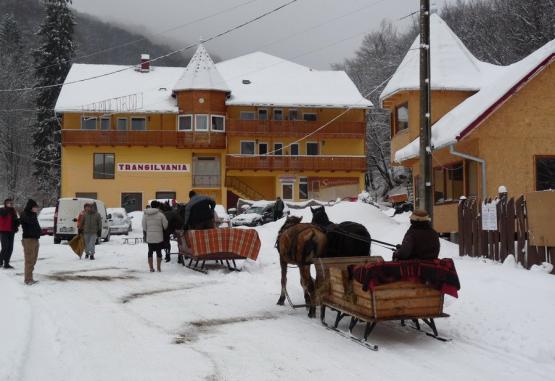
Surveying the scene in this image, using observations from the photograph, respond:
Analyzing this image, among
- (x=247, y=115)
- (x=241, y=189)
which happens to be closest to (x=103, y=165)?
(x=241, y=189)

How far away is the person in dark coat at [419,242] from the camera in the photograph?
330 inches

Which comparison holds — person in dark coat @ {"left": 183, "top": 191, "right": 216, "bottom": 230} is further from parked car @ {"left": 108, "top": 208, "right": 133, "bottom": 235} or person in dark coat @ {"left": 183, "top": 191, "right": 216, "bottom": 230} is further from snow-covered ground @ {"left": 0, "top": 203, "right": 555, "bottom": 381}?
parked car @ {"left": 108, "top": 208, "right": 133, "bottom": 235}

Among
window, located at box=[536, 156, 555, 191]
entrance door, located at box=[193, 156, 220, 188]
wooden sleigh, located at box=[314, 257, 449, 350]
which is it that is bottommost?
wooden sleigh, located at box=[314, 257, 449, 350]

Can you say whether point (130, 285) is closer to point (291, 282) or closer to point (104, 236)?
point (291, 282)

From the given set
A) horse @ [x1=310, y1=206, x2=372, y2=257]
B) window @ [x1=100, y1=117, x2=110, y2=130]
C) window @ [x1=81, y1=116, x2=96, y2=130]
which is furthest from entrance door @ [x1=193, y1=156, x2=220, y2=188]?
horse @ [x1=310, y1=206, x2=372, y2=257]

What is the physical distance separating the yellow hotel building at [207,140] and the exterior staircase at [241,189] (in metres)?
Result: 0.10

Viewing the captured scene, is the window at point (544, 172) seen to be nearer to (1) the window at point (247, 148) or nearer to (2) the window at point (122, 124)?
(1) the window at point (247, 148)

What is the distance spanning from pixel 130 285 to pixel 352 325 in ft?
22.5

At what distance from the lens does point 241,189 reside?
52.9 m

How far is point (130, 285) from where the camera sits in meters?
14.1

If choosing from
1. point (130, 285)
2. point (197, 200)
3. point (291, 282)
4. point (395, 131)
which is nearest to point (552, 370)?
point (291, 282)

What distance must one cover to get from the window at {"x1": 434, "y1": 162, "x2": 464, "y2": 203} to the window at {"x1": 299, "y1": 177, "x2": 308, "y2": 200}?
28.9m

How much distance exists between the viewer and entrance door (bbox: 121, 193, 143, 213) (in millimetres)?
50938

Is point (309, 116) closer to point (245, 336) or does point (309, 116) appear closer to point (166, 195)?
point (166, 195)
